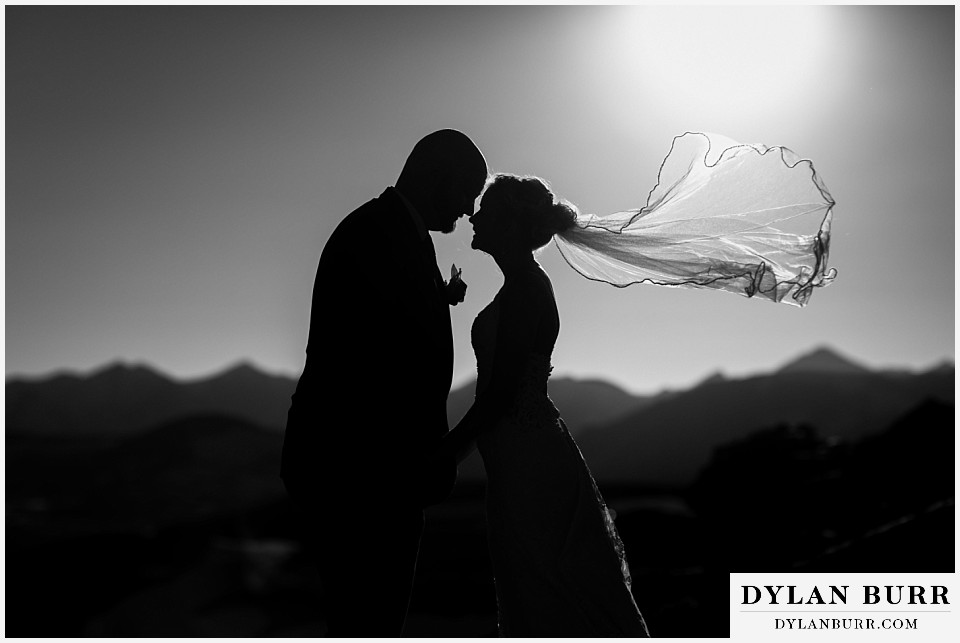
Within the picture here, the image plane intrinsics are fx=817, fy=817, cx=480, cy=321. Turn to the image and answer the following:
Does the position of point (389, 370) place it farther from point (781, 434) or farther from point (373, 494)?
point (781, 434)

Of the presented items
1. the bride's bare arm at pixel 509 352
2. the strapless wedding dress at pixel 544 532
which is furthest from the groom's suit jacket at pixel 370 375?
the strapless wedding dress at pixel 544 532

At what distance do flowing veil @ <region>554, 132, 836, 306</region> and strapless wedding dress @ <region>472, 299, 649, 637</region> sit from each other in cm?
71

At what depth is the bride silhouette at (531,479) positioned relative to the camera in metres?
3.20

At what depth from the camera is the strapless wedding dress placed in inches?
126

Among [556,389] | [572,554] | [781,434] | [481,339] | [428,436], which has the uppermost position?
[556,389]

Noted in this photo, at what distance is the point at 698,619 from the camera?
16.6ft

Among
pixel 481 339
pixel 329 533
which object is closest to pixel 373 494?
pixel 329 533

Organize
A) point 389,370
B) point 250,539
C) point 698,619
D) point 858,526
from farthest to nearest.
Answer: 1. point 250,539
2. point 858,526
3. point 698,619
4. point 389,370

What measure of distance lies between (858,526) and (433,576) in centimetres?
497

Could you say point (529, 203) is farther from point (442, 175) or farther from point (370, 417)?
point (370, 417)

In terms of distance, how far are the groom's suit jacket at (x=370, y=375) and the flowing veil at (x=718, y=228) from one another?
119cm

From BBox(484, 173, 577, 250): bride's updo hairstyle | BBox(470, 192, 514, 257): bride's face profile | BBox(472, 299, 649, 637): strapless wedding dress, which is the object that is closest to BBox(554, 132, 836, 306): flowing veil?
BBox(484, 173, 577, 250): bride's updo hairstyle

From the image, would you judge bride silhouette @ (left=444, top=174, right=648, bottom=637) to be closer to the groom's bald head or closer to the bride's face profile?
the bride's face profile

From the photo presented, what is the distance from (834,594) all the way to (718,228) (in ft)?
7.74
